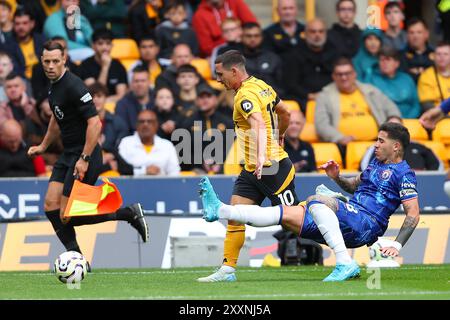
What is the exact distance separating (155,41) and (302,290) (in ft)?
32.8

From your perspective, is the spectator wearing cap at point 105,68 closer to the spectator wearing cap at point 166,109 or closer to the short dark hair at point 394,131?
the spectator wearing cap at point 166,109

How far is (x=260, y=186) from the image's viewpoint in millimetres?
11234

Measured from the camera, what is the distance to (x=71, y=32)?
18.9 metres

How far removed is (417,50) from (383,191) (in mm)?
9283

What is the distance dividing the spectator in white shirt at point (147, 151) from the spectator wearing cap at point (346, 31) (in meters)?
3.89

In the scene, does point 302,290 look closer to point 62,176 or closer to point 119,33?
point 62,176

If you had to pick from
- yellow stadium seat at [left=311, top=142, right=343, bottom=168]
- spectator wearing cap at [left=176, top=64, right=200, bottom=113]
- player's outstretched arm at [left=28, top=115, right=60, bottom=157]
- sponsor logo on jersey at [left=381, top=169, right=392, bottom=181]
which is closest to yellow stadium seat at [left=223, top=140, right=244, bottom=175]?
yellow stadium seat at [left=311, top=142, right=343, bottom=168]

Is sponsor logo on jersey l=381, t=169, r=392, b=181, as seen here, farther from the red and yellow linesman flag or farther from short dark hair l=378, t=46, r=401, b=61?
short dark hair l=378, t=46, r=401, b=61

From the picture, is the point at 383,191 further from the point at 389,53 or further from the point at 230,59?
the point at 389,53

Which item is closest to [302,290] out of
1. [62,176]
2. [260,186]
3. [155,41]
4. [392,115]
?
[260,186]

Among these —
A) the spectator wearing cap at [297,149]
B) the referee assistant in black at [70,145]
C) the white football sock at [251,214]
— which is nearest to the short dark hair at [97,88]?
the spectator wearing cap at [297,149]

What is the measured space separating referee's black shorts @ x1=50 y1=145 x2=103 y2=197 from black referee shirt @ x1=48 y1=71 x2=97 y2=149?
0.11 m

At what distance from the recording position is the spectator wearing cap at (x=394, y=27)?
19.9 meters

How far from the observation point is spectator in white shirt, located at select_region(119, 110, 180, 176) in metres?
16.8
